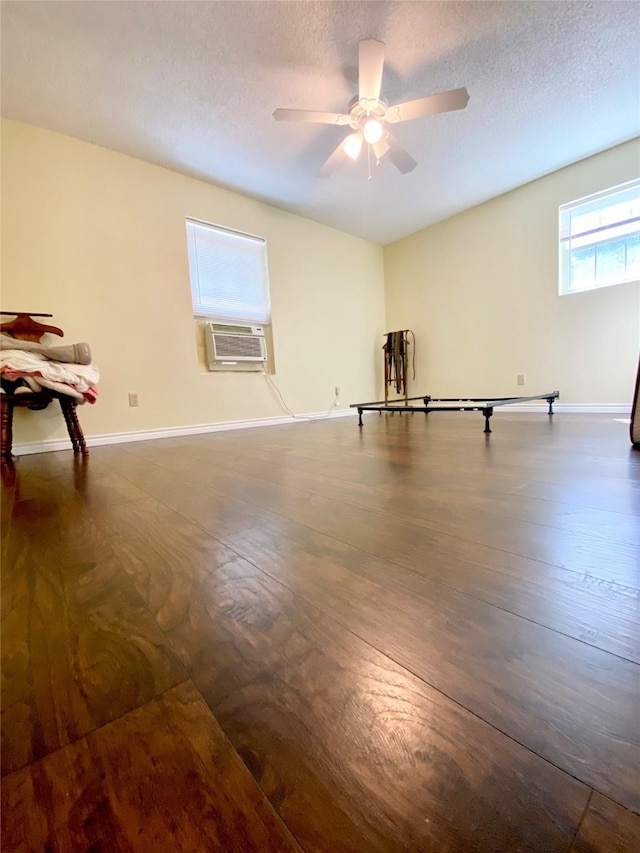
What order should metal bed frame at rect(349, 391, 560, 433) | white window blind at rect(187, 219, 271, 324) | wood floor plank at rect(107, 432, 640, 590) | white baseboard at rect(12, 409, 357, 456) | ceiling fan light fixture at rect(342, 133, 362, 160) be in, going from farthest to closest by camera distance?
white window blind at rect(187, 219, 271, 324) → white baseboard at rect(12, 409, 357, 456) → ceiling fan light fixture at rect(342, 133, 362, 160) → metal bed frame at rect(349, 391, 560, 433) → wood floor plank at rect(107, 432, 640, 590)

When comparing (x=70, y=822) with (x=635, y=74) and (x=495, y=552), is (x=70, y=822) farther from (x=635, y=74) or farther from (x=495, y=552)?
(x=635, y=74)

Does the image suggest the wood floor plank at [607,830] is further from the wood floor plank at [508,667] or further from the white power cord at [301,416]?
the white power cord at [301,416]

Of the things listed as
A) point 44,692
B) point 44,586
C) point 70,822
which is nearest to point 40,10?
point 44,586

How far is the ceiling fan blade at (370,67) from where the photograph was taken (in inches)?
65.5

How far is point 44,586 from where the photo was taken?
1.98 ft

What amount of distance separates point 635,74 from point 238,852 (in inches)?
148

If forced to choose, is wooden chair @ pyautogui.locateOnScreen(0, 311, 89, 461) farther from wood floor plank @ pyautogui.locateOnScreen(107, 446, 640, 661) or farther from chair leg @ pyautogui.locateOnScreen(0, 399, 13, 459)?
wood floor plank @ pyautogui.locateOnScreen(107, 446, 640, 661)

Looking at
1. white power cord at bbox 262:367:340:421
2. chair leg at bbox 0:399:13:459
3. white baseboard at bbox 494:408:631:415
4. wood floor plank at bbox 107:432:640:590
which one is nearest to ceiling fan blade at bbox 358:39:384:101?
wood floor plank at bbox 107:432:640:590

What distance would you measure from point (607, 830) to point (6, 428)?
2.66 m

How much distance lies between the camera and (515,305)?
3551 mm

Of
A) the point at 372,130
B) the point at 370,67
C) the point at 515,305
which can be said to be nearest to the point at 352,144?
the point at 372,130

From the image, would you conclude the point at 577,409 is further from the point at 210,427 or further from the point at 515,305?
the point at 210,427

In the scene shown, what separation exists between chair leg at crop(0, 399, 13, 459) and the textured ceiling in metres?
1.85

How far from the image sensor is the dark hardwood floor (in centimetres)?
25
